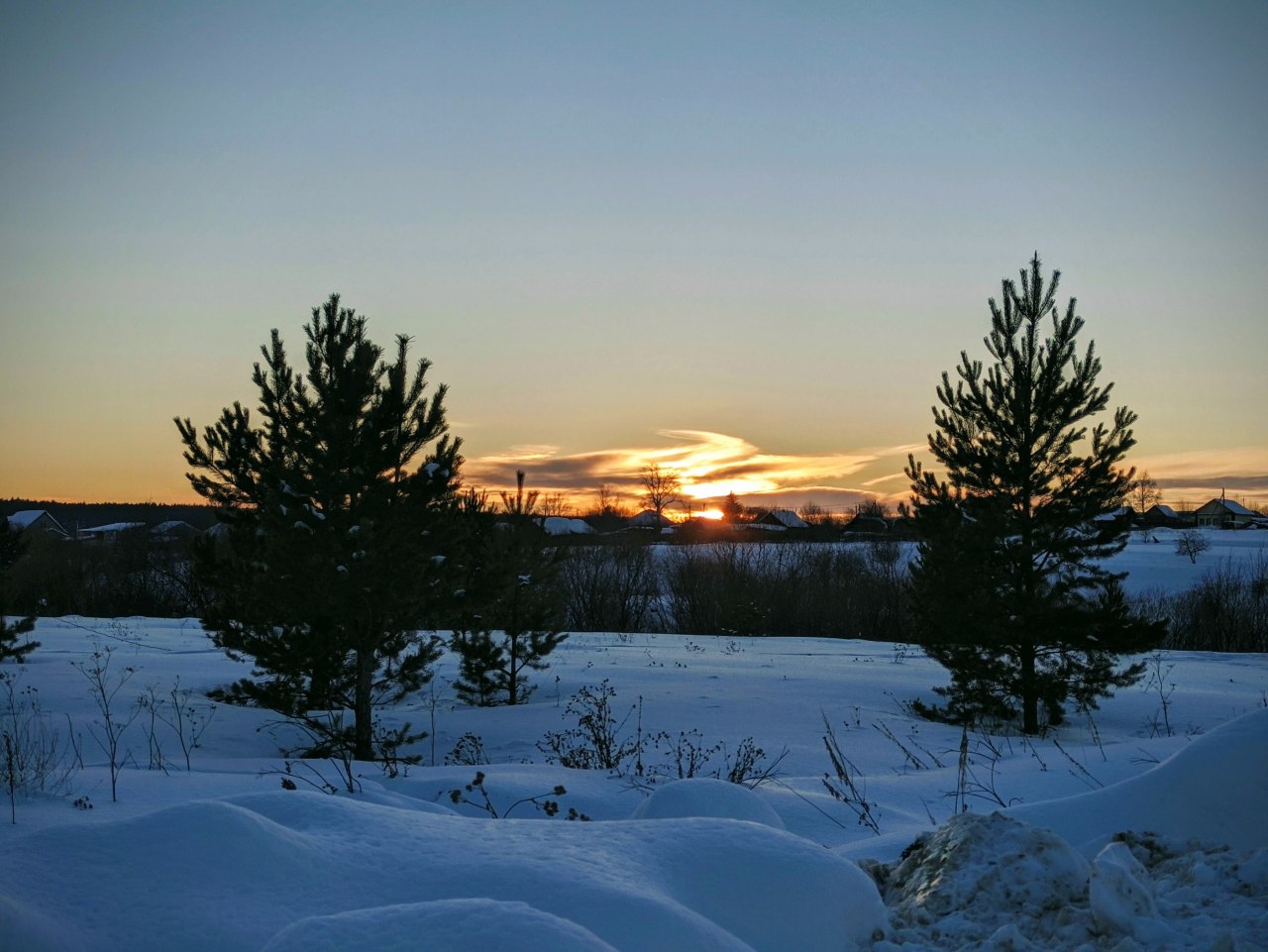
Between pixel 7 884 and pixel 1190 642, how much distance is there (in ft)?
95.0

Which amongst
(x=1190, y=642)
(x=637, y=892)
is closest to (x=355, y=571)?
(x=637, y=892)

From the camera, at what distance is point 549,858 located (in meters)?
2.70

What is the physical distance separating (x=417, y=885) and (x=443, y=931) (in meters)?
0.61

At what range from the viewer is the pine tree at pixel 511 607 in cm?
1374

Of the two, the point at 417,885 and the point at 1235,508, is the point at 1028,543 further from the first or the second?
the point at 1235,508

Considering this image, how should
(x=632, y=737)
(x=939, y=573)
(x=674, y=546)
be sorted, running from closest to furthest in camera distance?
(x=632, y=737) < (x=939, y=573) < (x=674, y=546)

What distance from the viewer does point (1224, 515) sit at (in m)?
86.8

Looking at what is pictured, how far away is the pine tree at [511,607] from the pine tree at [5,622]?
8317 mm

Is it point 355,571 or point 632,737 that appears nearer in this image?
point 355,571

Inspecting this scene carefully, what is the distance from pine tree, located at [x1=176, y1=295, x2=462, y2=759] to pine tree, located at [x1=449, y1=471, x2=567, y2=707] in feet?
10.2

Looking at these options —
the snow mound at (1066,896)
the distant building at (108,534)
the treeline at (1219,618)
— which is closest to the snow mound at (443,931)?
the snow mound at (1066,896)

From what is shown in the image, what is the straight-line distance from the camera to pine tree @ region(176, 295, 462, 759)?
9.19m

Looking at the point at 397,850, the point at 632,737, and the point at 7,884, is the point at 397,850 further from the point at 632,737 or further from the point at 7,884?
the point at 632,737

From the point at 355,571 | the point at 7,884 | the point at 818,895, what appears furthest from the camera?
the point at 355,571
